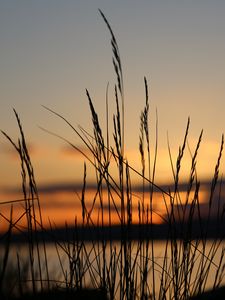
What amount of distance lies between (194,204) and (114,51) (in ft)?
2.46

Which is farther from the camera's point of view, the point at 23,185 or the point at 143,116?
the point at 143,116

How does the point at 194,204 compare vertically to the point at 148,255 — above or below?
above

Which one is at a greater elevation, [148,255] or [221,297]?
[148,255]

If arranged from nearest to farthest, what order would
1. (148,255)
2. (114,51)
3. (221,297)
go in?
(114,51) → (148,255) → (221,297)

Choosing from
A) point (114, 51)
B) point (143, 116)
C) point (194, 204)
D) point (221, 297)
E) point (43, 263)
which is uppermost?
point (114, 51)

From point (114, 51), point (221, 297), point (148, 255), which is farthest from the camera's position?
point (221, 297)

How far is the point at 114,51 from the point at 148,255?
950 mm

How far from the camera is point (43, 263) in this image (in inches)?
93.4

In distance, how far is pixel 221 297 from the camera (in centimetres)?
308

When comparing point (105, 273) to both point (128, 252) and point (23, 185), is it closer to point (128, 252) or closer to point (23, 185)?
point (128, 252)

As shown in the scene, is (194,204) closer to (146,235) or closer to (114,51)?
(146,235)

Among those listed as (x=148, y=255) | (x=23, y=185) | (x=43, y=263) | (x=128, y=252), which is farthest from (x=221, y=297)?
(x=23, y=185)

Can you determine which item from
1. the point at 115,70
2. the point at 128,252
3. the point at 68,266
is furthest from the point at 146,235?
the point at 115,70

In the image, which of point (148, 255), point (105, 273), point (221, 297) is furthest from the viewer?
point (221, 297)
